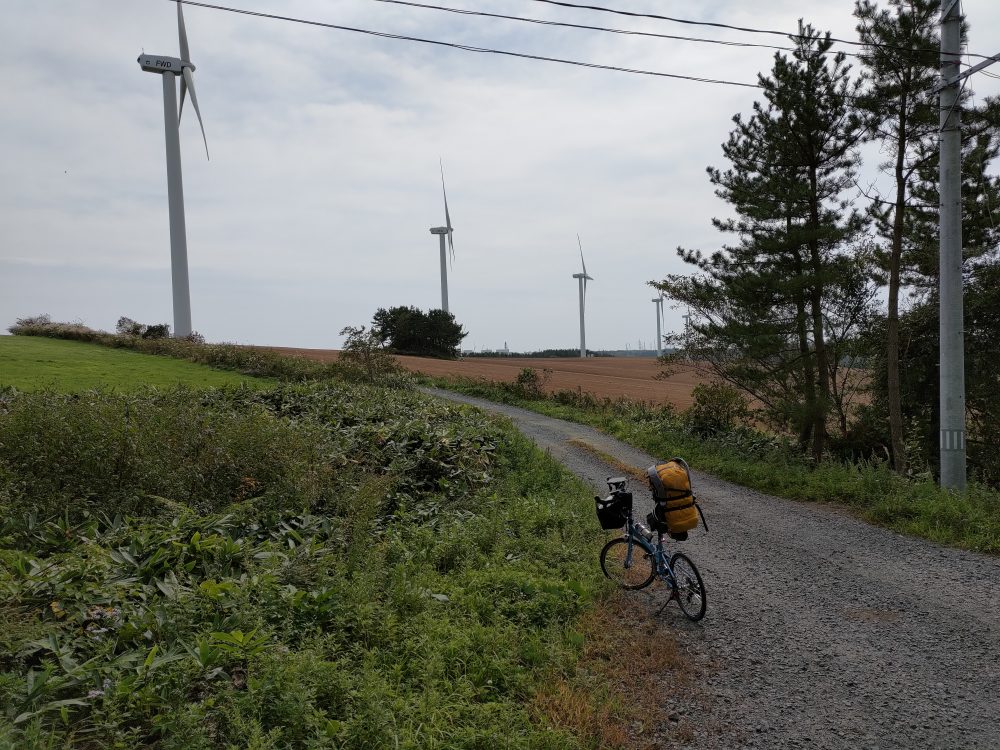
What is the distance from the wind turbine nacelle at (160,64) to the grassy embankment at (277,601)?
115 ft

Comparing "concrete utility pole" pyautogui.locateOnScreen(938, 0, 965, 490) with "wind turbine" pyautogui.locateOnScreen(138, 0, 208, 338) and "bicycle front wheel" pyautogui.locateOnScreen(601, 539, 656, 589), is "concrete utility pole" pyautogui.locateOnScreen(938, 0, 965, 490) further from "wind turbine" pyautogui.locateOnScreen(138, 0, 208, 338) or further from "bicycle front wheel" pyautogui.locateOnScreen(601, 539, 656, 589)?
"wind turbine" pyautogui.locateOnScreen(138, 0, 208, 338)

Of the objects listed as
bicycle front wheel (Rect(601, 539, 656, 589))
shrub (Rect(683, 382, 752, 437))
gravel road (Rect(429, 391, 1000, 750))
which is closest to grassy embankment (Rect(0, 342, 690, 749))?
bicycle front wheel (Rect(601, 539, 656, 589))

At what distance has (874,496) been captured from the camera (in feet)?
36.3

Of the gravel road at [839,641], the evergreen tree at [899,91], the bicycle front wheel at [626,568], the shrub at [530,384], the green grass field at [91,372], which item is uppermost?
the evergreen tree at [899,91]

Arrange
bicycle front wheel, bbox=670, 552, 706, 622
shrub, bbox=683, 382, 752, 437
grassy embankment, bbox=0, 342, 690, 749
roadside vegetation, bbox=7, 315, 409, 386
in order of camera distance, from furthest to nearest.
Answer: roadside vegetation, bbox=7, 315, 409, 386 → shrub, bbox=683, 382, 752, 437 → bicycle front wheel, bbox=670, 552, 706, 622 → grassy embankment, bbox=0, 342, 690, 749

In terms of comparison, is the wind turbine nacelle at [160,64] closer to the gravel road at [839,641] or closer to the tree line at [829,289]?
the tree line at [829,289]

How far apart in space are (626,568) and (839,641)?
2.22 metres

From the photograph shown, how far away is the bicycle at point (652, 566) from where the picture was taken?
6320 millimetres

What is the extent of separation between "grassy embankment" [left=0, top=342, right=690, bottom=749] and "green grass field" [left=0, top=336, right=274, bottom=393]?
7605 mm

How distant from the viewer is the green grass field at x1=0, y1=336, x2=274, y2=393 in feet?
51.0

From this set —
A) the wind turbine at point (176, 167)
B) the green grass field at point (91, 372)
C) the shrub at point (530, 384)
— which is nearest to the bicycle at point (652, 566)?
Result: the green grass field at point (91, 372)

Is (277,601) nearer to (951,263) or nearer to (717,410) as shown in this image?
(951,263)

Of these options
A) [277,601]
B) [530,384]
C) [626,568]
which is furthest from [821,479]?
[530,384]

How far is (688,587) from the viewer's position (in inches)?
252
